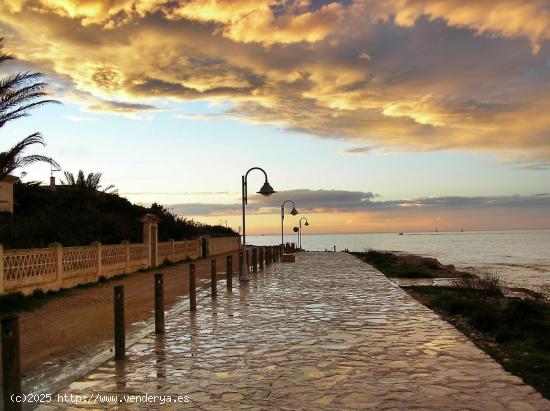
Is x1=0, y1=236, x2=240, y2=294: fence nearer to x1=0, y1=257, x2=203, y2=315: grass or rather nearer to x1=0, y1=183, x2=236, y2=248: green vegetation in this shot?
x1=0, y1=257, x2=203, y2=315: grass

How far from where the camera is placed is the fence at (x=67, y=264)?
1460 cm

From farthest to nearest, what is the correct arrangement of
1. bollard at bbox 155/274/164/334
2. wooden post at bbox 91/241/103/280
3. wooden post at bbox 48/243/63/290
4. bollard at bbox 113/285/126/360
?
wooden post at bbox 91/241/103/280, wooden post at bbox 48/243/63/290, bollard at bbox 155/274/164/334, bollard at bbox 113/285/126/360

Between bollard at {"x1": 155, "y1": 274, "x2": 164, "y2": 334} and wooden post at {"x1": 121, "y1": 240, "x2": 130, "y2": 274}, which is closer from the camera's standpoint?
bollard at {"x1": 155, "y1": 274, "x2": 164, "y2": 334}

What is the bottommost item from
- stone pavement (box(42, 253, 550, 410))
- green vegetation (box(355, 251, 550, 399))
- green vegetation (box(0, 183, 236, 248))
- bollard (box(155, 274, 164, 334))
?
green vegetation (box(355, 251, 550, 399))

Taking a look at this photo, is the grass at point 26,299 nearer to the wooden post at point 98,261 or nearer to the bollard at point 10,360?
the wooden post at point 98,261

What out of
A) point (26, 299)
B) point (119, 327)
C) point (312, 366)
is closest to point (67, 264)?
point (26, 299)

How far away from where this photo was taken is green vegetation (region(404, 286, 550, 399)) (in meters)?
7.23

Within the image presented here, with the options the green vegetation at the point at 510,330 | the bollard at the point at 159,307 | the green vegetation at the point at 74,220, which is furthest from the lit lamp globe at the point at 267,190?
the bollard at the point at 159,307

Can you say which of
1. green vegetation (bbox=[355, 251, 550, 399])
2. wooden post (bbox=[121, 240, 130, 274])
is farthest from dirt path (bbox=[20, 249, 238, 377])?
green vegetation (bbox=[355, 251, 550, 399])

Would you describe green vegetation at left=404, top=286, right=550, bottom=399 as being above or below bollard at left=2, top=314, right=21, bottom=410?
below

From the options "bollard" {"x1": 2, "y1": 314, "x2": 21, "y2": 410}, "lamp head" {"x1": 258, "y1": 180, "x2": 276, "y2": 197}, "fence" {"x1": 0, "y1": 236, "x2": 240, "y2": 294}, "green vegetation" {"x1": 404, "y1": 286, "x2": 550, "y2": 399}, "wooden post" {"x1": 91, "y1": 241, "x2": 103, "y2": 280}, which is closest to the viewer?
"bollard" {"x1": 2, "y1": 314, "x2": 21, "y2": 410}

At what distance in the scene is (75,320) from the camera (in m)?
11.9

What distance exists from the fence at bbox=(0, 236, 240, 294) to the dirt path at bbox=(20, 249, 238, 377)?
669mm

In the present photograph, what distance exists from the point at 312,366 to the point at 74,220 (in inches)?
905
